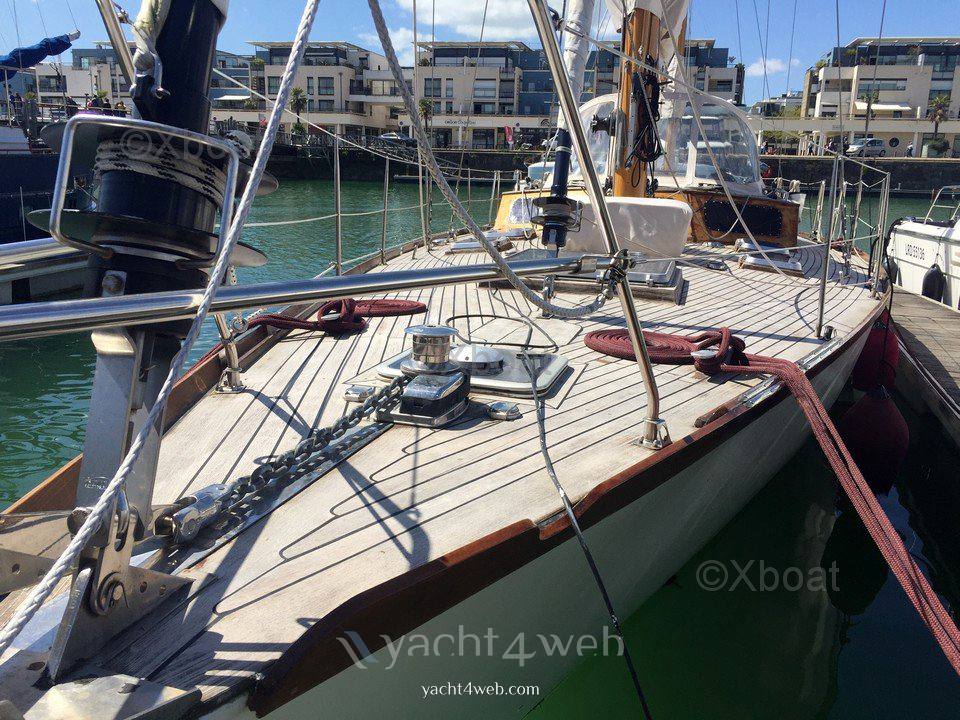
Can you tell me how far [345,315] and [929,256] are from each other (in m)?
11.8

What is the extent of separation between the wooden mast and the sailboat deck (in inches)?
115

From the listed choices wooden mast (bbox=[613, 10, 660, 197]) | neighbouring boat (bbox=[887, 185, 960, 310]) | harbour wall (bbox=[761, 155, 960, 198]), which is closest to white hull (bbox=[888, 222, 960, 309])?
neighbouring boat (bbox=[887, 185, 960, 310])

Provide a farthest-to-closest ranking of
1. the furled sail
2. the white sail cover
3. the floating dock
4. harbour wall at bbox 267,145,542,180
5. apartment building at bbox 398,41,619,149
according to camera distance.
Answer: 1. apartment building at bbox 398,41,619,149
2. harbour wall at bbox 267,145,542,180
3. the furled sail
4. the white sail cover
5. the floating dock

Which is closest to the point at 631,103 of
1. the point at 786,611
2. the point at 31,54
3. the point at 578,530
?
the point at 786,611

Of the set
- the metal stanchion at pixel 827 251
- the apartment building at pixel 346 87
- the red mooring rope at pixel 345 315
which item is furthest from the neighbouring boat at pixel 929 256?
the apartment building at pixel 346 87

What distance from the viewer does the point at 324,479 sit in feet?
7.06

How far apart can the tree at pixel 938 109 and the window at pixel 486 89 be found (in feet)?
97.6

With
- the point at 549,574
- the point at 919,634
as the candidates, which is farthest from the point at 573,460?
the point at 919,634

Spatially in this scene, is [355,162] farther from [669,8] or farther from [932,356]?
[932,356]

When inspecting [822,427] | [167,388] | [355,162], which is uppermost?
[355,162]

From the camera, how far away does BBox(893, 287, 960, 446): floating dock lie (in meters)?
6.18

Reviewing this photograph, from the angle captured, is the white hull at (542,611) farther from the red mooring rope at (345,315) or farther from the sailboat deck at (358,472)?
the red mooring rope at (345,315)

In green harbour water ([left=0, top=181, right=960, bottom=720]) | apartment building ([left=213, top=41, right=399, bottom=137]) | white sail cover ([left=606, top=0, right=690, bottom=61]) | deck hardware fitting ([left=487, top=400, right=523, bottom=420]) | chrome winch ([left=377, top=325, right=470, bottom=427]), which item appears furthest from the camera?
apartment building ([left=213, top=41, right=399, bottom=137])

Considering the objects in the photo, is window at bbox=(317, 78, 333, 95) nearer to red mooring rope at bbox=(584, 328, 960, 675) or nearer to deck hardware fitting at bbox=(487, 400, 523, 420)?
red mooring rope at bbox=(584, 328, 960, 675)
